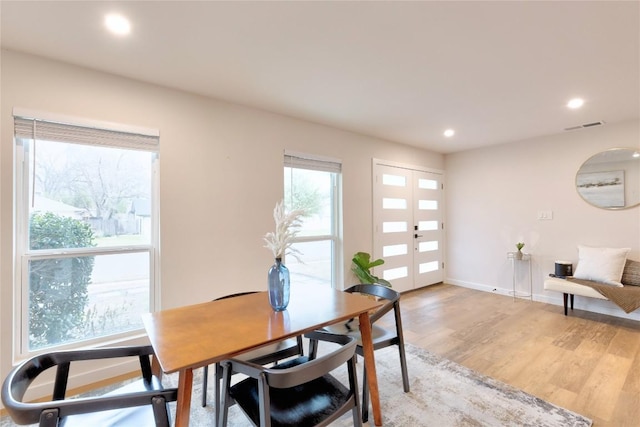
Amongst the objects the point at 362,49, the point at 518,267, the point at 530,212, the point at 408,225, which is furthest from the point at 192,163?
the point at 518,267

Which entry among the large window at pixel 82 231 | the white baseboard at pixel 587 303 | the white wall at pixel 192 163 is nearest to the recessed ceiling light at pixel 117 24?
the white wall at pixel 192 163

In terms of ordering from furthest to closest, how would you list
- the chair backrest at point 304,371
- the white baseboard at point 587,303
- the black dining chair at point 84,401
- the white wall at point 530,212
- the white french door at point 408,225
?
the white french door at point 408,225
the white wall at point 530,212
the white baseboard at point 587,303
the chair backrest at point 304,371
the black dining chair at point 84,401

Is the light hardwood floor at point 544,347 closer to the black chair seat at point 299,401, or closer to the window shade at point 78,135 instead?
the black chair seat at point 299,401

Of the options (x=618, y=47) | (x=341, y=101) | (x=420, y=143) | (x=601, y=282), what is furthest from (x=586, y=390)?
(x=420, y=143)

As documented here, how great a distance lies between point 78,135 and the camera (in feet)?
7.23

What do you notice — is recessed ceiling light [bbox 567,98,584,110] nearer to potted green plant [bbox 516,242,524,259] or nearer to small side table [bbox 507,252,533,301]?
potted green plant [bbox 516,242,524,259]

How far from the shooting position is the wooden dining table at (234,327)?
45.6 inches

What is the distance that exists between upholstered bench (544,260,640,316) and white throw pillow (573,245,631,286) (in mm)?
70

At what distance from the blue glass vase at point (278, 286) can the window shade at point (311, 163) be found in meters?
1.89

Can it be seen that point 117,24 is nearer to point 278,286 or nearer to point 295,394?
point 278,286

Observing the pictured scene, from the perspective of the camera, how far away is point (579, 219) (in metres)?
3.94

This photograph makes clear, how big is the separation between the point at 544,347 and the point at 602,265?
60.3 inches

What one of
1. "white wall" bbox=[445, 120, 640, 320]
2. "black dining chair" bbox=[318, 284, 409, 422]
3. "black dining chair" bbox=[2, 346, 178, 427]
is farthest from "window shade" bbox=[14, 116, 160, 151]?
"white wall" bbox=[445, 120, 640, 320]

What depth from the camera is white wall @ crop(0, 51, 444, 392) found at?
6.56 ft
